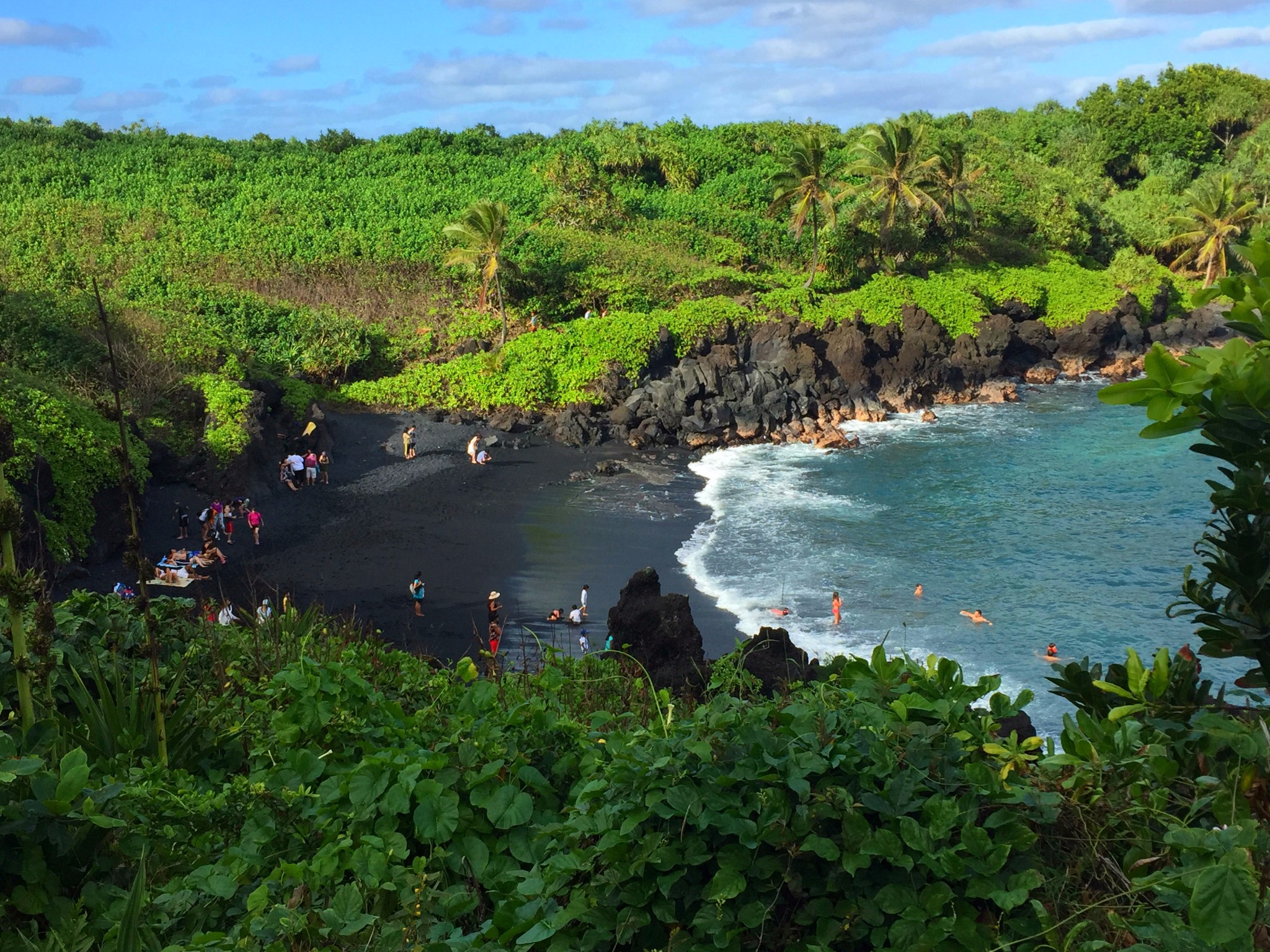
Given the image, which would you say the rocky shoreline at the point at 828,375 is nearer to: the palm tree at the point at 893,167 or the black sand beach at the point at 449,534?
the black sand beach at the point at 449,534

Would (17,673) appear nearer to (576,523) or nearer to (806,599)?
(806,599)

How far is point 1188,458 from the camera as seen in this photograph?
31.8m

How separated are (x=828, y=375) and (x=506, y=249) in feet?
45.9

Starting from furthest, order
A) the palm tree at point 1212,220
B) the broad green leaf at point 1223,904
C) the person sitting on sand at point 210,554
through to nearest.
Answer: the palm tree at point 1212,220, the person sitting on sand at point 210,554, the broad green leaf at point 1223,904

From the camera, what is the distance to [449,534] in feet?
75.7

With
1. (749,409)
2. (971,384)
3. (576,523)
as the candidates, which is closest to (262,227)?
(749,409)

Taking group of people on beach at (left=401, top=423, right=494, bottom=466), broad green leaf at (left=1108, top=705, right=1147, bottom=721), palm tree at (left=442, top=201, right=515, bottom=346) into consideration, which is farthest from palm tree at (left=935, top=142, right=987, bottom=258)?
broad green leaf at (left=1108, top=705, right=1147, bottom=721)

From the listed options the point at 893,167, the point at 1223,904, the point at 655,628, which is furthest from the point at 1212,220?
the point at 1223,904

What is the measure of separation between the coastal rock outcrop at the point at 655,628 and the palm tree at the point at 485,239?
902 inches

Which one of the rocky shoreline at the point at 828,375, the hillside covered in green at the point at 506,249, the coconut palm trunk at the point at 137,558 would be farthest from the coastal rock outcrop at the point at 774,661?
the rocky shoreline at the point at 828,375

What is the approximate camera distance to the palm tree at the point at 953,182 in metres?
43.9

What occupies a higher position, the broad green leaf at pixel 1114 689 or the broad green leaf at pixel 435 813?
the broad green leaf at pixel 1114 689

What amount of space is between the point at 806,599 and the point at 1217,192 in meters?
40.7

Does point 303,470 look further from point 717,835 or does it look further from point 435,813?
point 717,835
